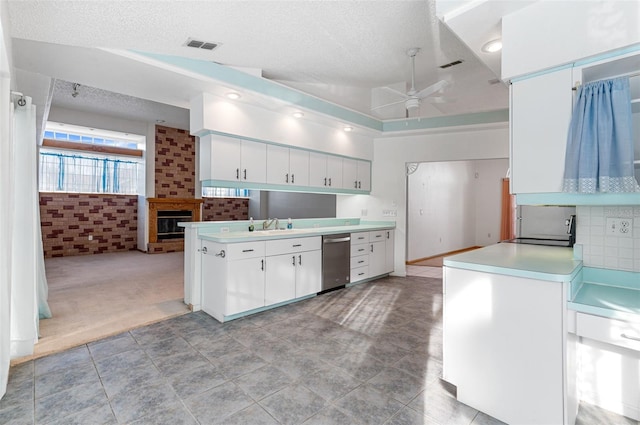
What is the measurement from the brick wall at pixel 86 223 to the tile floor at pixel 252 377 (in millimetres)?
6032

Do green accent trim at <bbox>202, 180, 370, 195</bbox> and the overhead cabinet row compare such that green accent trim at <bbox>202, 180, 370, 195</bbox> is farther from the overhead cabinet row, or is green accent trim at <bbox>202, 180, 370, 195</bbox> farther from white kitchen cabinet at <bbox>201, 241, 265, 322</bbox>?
white kitchen cabinet at <bbox>201, 241, 265, 322</bbox>

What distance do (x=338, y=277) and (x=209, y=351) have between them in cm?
218

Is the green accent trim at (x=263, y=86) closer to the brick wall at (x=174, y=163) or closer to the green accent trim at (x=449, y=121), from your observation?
the green accent trim at (x=449, y=121)

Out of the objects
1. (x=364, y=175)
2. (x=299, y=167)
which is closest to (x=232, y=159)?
(x=299, y=167)

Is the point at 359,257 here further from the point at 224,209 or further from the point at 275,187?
the point at 224,209

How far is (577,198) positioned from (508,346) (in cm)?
92

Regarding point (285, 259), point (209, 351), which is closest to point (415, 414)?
point (209, 351)

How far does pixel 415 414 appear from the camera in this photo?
183 centimetres

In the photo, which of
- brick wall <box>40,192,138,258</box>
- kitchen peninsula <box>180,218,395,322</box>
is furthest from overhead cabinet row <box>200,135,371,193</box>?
brick wall <box>40,192,138,258</box>

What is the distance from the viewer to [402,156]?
548 cm

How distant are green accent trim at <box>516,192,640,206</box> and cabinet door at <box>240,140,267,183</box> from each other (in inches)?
117

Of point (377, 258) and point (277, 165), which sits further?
point (377, 258)

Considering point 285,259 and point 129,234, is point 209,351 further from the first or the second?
point 129,234

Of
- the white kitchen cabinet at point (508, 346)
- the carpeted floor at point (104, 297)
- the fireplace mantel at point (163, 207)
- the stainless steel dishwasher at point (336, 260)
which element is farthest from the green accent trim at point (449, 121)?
the fireplace mantel at point (163, 207)
